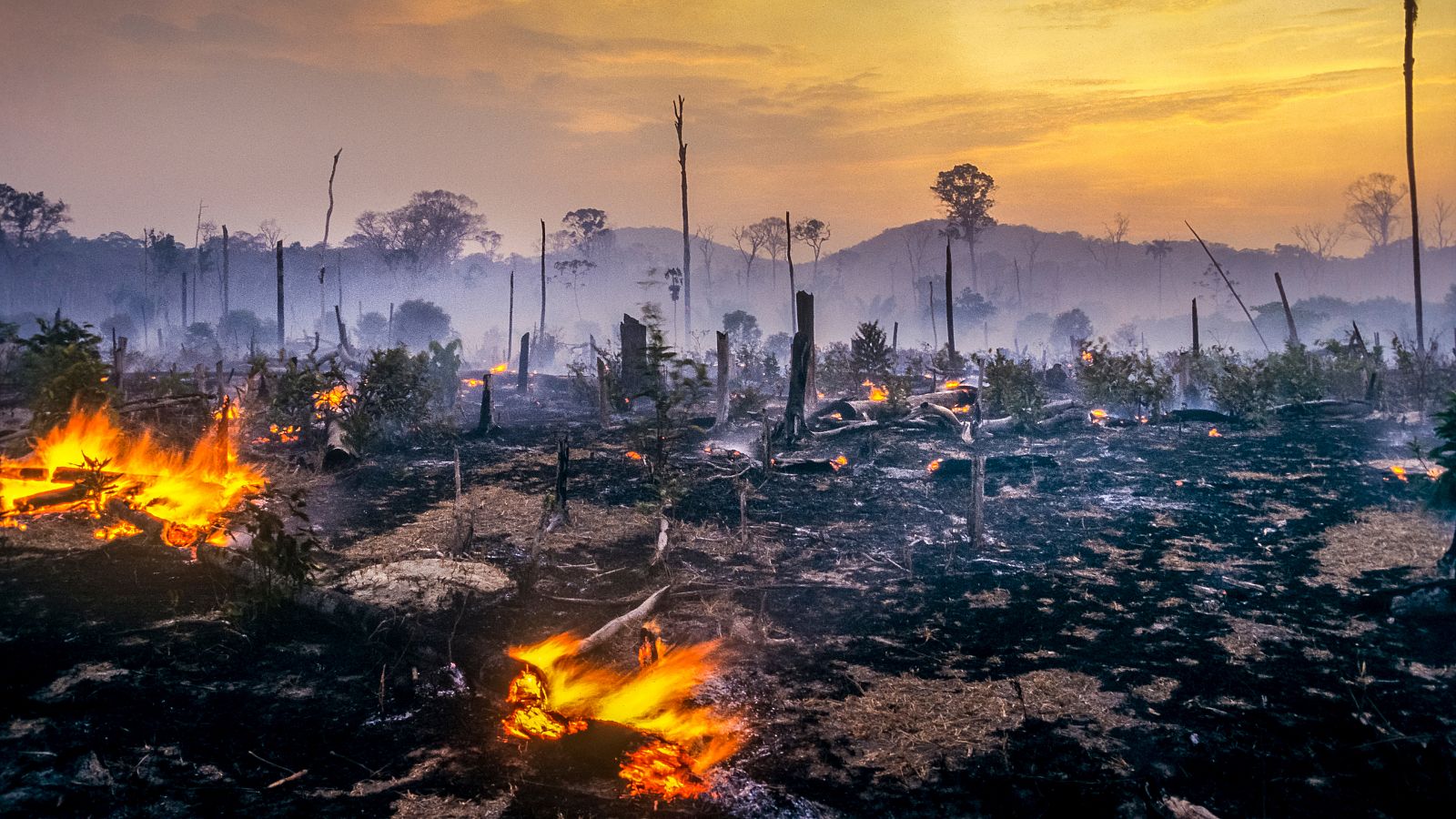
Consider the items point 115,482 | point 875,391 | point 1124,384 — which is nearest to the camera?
point 115,482

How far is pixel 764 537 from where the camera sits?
393 inches

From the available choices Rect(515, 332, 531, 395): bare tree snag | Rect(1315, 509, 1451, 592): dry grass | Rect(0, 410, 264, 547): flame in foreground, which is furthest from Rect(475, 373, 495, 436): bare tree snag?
Rect(1315, 509, 1451, 592): dry grass

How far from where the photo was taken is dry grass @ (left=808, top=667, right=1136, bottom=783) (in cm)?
477

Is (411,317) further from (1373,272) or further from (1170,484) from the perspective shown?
(1373,272)

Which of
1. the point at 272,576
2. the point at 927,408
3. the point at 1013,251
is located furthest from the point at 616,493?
Result: the point at 1013,251

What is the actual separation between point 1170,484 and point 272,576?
13158 mm

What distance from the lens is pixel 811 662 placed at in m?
6.23

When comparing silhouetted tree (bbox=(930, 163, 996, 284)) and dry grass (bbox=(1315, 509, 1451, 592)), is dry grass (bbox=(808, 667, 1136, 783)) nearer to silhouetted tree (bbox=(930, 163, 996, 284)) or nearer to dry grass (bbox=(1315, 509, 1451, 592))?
dry grass (bbox=(1315, 509, 1451, 592))

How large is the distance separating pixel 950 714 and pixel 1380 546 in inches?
281

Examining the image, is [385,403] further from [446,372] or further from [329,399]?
[446,372]

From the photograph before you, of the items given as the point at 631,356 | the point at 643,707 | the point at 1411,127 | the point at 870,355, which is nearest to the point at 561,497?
the point at 643,707

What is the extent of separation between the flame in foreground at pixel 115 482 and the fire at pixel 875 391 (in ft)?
50.0

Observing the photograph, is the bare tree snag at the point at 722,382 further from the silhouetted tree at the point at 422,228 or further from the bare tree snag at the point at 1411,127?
the silhouetted tree at the point at 422,228

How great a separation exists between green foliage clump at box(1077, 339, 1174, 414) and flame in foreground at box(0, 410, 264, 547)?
18.4m
